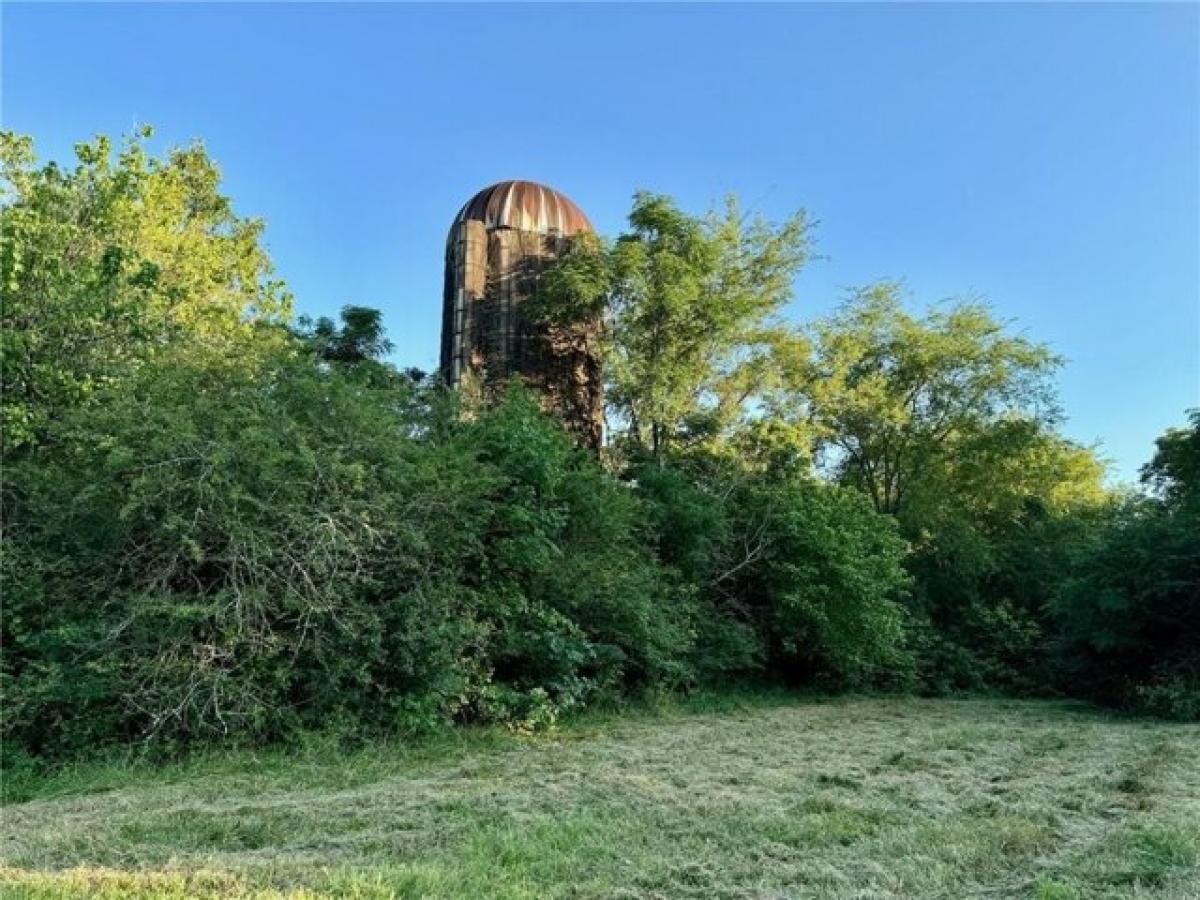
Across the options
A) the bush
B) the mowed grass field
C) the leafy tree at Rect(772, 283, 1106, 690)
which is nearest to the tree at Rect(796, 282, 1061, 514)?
the leafy tree at Rect(772, 283, 1106, 690)

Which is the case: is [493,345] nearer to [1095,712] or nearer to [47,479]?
[47,479]

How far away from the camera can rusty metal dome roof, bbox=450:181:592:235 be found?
667 inches

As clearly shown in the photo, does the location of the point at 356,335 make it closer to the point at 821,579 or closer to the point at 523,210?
the point at 523,210

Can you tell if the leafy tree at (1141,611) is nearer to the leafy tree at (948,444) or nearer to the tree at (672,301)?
the leafy tree at (948,444)

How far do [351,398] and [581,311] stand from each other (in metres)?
8.14

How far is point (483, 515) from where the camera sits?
8.32 metres

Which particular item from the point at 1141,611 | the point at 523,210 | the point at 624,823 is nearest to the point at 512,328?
the point at 523,210

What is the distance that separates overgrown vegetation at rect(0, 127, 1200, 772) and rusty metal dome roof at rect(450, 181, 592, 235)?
66.3 inches

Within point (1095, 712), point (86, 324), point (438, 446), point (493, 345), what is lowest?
point (1095, 712)

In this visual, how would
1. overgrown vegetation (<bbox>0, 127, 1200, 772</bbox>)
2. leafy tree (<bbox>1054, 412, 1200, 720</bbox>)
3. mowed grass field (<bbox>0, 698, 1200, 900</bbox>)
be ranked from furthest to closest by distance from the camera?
leafy tree (<bbox>1054, 412, 1200, 720</bbox>) < overgrown vegetation (<bbox>0, 127, 1200, 772</bbox>) < mowed grass field (<bbox>0, 698, 1200, 900</bbox>)

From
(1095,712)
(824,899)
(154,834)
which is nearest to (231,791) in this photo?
(154,834)

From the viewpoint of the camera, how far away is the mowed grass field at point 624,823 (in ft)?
10.4

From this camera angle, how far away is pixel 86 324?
792 centimetres

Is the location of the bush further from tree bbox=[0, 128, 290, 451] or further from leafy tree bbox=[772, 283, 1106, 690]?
tree bbox=[0, 128, 290, 451]
